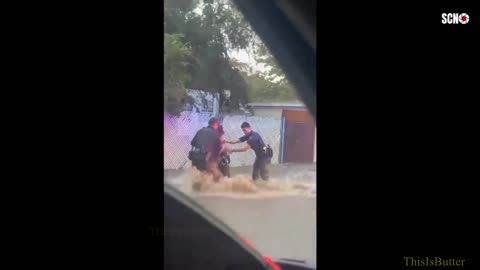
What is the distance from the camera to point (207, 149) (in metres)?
1.32

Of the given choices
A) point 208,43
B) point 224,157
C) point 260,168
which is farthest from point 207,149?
point 208,43

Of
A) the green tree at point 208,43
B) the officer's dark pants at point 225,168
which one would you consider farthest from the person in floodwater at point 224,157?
the green tree at point 208,43

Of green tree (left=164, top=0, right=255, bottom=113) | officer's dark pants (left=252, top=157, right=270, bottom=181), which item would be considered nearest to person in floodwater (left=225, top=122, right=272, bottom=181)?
officer's dark pants (left=252, top=157, right=270, bottom=181)

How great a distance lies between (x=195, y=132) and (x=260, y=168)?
22cm

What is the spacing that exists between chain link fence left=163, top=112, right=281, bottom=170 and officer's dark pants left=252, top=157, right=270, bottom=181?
16 millimetres

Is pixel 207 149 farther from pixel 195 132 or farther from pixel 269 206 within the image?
pixel 269 206

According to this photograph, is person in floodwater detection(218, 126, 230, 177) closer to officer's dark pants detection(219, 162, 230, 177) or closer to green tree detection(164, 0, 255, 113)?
officer's dark pants detection(219, 162, 230, 177)
